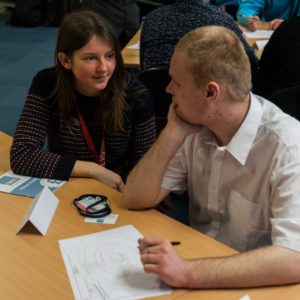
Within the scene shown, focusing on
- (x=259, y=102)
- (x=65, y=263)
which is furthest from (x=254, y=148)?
(x=65, y=263)

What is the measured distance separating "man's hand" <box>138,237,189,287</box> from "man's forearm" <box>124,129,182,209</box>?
33cm

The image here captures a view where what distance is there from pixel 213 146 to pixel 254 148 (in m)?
0.16

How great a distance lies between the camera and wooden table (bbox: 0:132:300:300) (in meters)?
1.14

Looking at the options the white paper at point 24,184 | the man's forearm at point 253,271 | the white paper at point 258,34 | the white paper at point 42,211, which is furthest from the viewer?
the white paper at point 258,34

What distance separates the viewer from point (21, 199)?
1.57 metres

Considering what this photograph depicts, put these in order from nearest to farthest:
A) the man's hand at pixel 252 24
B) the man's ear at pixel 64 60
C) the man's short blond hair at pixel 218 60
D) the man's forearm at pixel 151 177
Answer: the man's short blond hair at pixel 218 60
the man's forearm at pixel 151 177
the man's ear at pixel 64 60
the man's hand at pixel 252 24

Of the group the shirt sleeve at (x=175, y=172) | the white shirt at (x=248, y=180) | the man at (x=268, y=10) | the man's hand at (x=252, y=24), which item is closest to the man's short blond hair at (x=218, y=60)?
the white shirt at (x=248, y=180)

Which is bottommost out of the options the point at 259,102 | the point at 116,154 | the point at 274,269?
the point at 116,154

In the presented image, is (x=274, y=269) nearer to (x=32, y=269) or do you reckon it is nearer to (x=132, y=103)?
(x=32, y=269)

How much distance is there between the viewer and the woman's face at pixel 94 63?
1790 millimetres

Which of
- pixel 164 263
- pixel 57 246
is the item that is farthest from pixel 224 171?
pixel 57 246

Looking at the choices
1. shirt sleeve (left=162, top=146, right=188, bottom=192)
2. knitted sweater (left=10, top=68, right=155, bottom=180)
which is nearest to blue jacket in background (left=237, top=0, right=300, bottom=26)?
knitted sweater (left=10, top=68, right=155, bottom=180)

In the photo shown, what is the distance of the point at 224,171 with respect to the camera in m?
1.45

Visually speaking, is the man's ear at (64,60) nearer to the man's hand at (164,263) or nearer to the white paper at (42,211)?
the white paper at (42,211)
